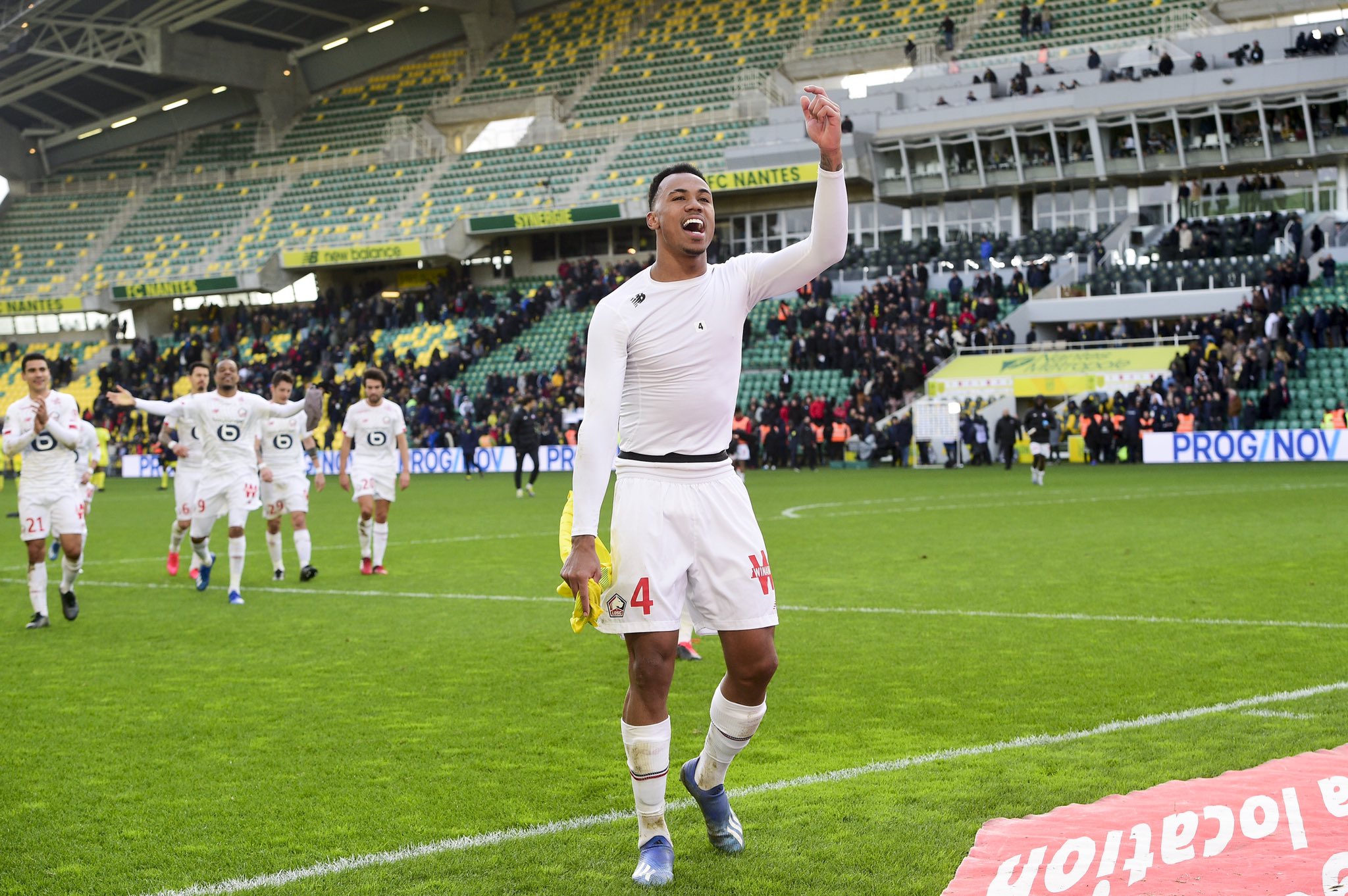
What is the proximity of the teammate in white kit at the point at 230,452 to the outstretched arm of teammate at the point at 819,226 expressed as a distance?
8259 mm

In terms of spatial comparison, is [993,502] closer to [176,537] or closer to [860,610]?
[860,610]

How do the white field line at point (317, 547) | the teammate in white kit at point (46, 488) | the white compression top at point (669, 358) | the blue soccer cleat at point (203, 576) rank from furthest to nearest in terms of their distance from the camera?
1. the white field line at point (317, 547)
2. the blue soccer cleat at point (203, 576)
3. the teammate in white kit at point (46, 488)
4. the white compression top at point (669, 358)

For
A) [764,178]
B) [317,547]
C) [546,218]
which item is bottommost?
[317,547]

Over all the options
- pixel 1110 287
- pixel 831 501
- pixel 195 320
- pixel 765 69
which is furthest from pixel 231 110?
pixel 831 501

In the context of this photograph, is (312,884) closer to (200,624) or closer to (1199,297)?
(200,624)

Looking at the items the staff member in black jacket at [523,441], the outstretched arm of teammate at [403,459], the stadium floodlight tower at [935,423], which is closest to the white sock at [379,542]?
the outstretched arm of teammate at [403,459]

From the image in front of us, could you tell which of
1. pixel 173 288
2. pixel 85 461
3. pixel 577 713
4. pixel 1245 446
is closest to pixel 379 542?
pixel 85 461

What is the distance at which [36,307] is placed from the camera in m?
60.3

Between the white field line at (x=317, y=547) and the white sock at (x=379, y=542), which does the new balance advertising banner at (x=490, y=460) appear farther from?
the white sock at (x=379, y=542)

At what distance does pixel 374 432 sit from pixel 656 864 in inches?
411

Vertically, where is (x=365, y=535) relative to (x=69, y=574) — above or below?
below

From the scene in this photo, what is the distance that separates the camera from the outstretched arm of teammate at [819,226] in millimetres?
4758

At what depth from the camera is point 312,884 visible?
4555mm

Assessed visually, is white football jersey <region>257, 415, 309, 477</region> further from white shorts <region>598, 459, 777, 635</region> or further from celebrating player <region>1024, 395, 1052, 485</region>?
Answer: celebrating player <region>1024, 395, 1052, 485</region>
